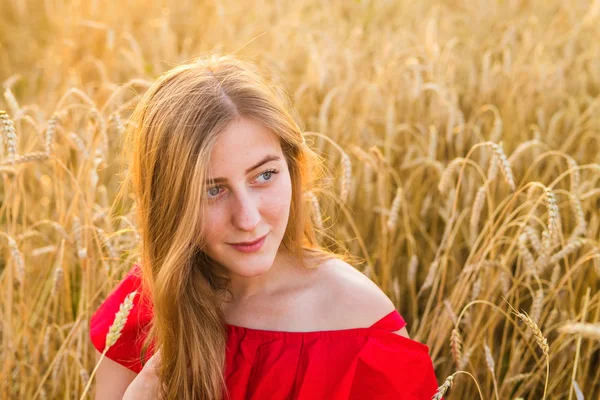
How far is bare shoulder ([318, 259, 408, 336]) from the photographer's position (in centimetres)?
150

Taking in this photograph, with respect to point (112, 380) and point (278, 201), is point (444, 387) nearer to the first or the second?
point (278, 201)

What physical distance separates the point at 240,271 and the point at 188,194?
203 millimetres

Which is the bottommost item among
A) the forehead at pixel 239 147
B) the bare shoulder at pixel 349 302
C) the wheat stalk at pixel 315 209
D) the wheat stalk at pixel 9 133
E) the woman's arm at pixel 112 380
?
the woman's arm at pixel 112 380

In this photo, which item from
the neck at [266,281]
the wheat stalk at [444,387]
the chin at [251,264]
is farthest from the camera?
the neck at [266,281]

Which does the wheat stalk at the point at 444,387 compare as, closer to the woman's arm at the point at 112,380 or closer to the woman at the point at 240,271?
the woman at the point at 240,271

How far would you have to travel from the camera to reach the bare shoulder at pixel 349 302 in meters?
1.50

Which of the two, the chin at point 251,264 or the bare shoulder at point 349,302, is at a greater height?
the chin at point 251,264

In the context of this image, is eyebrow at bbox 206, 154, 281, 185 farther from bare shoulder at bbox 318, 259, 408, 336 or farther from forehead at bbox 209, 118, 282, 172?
bare shoulder at bbox 318, 259, 408, 336

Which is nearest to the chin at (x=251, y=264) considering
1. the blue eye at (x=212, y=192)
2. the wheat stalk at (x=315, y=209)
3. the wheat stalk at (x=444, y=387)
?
the blue eye at (x=212, y=192)

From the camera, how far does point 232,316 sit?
5.26 ft

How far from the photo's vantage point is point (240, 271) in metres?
1.46

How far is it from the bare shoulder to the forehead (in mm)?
328

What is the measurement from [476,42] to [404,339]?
2379mm

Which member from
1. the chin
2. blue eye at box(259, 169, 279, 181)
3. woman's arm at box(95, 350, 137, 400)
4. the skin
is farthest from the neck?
woman's arm at box(95, 350, 137, 400)
